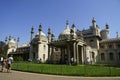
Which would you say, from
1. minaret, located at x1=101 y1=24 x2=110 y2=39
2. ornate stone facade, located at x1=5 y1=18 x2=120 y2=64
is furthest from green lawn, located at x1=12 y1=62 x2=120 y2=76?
minaret, located at x1=101 y1=24 x2=110 y2=39

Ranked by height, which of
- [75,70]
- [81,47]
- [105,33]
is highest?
[105,33]

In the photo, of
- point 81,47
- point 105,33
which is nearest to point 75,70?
point 81,47

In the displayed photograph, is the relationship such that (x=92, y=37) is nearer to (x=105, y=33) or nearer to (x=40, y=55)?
(x=105, y=33)

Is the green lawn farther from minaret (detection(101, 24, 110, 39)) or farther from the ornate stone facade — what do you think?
minaret (detection(101, 24, 110, 39))

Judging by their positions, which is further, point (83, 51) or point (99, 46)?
point (99, 46)

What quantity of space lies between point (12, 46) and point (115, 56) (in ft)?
194

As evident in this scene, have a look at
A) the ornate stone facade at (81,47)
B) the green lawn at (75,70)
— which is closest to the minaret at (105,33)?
the ornate stone facade at (81,47)

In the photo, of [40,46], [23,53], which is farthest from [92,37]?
[23,53]

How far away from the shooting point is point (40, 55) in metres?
63.3

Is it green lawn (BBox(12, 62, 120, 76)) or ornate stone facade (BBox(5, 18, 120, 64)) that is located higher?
ornate stone facade (BBox(5, 18, 120, 64))

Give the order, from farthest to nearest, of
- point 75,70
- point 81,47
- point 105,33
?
1. point 105,33
2. point 81,47
3. point 75,70

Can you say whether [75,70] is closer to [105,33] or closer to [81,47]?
[81,47]

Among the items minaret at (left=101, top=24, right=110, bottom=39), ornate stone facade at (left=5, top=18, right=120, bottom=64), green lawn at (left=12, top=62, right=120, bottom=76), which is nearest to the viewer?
green lawn at (left=12, top=62, right=120, bottom=76)

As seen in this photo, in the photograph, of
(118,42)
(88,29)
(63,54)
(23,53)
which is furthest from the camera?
(23,53)
